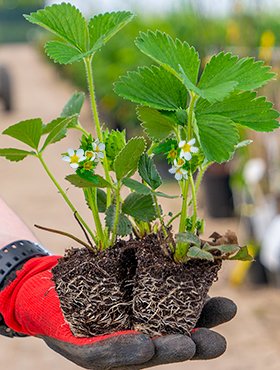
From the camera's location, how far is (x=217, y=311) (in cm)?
138

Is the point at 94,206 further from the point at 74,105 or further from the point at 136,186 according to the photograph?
the point at 74,105

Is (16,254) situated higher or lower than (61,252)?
higher

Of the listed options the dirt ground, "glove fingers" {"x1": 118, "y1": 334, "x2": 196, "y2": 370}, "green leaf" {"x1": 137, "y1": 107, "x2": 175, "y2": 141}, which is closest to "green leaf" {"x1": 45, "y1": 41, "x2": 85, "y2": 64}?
"green leaf" {"x1": 137, "y1": 107, "x2": 175, "y2": 141}

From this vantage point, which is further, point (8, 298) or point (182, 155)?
point (8, 298)

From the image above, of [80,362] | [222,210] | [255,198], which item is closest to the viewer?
[80,362]

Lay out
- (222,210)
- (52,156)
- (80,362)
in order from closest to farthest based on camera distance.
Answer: (80,362)
(222,210)
(52,156)

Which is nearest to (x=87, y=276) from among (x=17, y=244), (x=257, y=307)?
(x=17, y=244)

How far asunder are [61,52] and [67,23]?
0.15ft

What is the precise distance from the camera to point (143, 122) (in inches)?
51.0

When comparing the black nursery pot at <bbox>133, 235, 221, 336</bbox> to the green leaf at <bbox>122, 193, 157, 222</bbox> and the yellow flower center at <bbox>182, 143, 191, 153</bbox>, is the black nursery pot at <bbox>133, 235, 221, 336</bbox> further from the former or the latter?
the yellow flower center at <bbox>182, 143, 191, 153</bbox>

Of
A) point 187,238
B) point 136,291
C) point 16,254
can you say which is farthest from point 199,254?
point 16,254

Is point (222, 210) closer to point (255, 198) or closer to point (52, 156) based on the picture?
point (255, 198)

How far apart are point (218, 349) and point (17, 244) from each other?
0.49 meters

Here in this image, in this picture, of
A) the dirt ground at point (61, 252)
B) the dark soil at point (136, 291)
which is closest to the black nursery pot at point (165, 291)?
the dark soil at point (136, 291)
